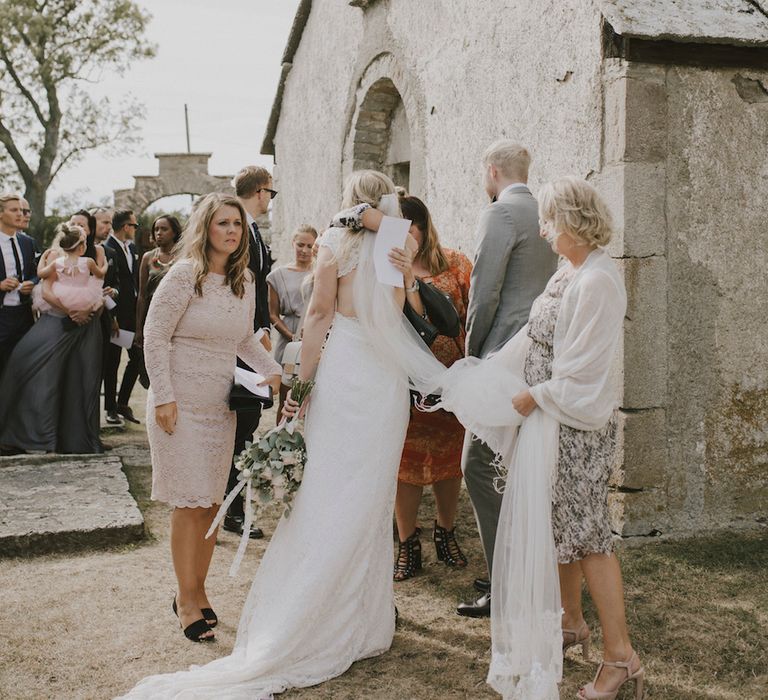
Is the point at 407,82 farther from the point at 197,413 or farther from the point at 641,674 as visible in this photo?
the point at 641,674

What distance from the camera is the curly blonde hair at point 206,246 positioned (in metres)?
3.79

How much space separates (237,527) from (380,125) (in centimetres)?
552

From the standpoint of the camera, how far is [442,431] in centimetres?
470

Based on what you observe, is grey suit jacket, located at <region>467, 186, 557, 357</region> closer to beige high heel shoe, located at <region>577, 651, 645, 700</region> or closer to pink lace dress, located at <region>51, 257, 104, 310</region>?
beige high heel shoe, located at <region>577, 651, 645, 700</region>

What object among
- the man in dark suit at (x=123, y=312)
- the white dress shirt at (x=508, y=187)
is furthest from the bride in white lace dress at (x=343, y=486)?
the man in dark suit at (x=123, y=312)

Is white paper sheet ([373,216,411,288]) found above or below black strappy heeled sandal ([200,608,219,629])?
above

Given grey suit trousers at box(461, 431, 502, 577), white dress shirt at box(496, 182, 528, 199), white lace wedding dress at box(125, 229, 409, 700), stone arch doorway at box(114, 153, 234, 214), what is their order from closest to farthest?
white lace wedding dress at box(125, 229, 409, 700)
grey suit trousers at box(461, 431, 502, 577)
white dress shirt at box(496, 182, 528, 199)
stone arch doorway at box(114, 153, 234, 214)

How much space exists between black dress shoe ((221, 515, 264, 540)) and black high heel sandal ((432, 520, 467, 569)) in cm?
120

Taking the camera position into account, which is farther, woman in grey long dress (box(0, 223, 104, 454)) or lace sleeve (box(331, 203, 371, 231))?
woman in grey long dress (box(0, 223, 104, 454))

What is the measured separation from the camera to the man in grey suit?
13.0 ft

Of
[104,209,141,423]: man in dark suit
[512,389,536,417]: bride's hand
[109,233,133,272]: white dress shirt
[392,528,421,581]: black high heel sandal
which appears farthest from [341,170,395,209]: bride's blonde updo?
[109,233,133,272]: white dress shirt

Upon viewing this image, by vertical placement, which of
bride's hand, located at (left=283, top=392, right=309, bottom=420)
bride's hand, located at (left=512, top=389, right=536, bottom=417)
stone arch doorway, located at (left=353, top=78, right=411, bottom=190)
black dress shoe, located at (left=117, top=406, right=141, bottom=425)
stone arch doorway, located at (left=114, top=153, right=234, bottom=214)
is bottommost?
black dress shoe, located at (left=117, top=406, right=141, bottom=425)

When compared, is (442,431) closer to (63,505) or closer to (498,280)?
(498,280)

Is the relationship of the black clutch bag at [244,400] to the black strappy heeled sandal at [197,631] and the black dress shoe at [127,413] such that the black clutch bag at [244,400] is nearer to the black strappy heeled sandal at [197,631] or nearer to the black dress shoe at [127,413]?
the black strappy heeled sandal at [197,631]
